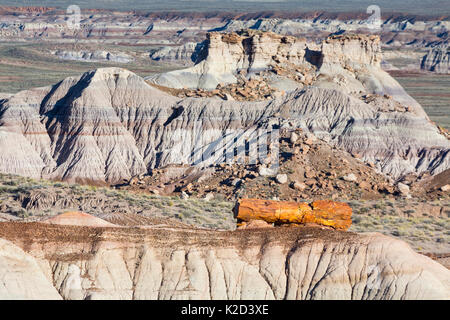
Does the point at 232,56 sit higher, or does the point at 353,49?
the point at 353,49

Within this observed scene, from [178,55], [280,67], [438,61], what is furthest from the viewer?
[178,55]

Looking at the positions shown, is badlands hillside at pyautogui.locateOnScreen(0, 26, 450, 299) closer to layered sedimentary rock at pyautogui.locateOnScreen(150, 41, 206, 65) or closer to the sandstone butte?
the sandstone butte

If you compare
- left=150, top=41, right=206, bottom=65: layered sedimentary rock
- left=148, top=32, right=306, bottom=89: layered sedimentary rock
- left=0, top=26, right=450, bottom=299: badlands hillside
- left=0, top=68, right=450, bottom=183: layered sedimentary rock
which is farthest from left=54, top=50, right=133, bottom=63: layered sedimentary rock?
left=0, top=68, right=450, bottom=183: layered sedimentary rock

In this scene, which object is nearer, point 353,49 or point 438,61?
point 353,49

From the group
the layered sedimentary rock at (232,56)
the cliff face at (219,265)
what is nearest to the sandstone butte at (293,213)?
the cliff face at (219,265)

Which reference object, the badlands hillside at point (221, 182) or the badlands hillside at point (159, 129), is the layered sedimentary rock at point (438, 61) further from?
the badlands hillside at point (159, 129)

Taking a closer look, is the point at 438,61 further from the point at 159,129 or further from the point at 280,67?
the point at 159,129

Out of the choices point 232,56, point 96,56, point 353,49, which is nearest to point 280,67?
point 232,56
